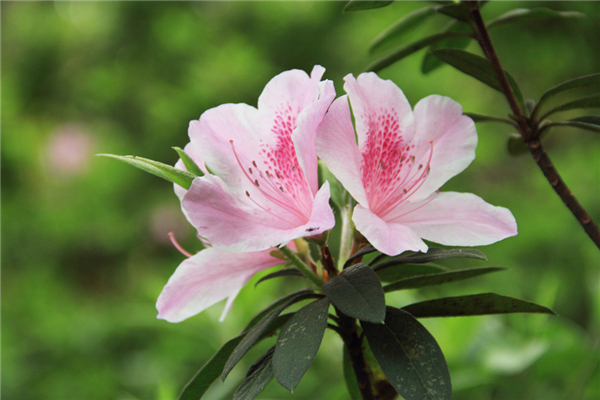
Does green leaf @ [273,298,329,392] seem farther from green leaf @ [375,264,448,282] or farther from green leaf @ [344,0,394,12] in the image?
green leaf @ [344,0,394,12]

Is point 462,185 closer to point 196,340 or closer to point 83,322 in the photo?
point 196,340

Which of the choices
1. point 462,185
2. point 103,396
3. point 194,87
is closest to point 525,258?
point 462,185

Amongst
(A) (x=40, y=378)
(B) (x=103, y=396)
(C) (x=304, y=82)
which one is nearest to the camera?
(C) (x=304, y=82)

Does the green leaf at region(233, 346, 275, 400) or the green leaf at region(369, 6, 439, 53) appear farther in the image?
the green leaf at region(369, 6, 439, 53)

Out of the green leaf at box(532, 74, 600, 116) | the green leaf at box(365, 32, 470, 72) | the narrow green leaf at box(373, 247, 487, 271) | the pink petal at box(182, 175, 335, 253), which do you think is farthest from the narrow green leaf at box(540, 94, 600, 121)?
the pink petal at box(182, 175, 335, 253)

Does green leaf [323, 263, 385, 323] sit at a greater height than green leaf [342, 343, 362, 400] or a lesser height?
greater

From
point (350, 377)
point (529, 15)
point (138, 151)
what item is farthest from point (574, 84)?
point (138, 151)

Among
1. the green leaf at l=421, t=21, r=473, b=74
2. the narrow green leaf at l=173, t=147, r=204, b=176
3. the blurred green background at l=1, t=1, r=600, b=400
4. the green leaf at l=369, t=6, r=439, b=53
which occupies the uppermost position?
the green leaf at l=369, t=6, r=439, b=53
